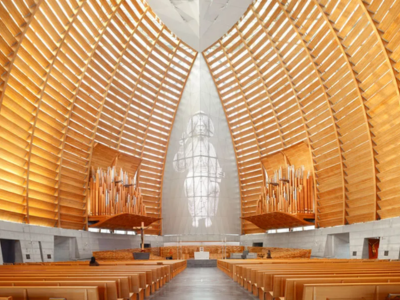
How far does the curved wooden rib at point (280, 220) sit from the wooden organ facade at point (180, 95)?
99 centimetres

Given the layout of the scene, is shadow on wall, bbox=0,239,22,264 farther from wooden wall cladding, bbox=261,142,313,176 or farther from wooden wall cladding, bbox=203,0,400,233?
wooden wall cladding, bbox=261,142,313,176

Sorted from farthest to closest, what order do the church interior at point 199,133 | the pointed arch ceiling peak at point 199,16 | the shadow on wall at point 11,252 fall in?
the pointed arch ceiling peak at point 199,16 → the shadow on wall at point 11,252 → the church interior at point 199,133

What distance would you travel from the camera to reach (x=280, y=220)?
1081 inches

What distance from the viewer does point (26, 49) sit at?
18.5 meters

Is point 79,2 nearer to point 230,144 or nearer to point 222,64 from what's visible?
point 222,64

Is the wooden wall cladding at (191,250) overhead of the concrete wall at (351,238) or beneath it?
beneath

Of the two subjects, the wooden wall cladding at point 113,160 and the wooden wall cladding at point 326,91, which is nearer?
the wooden wall cladding at point 326,91

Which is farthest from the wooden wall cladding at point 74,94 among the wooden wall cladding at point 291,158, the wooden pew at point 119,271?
the wooden pew at point 119,271

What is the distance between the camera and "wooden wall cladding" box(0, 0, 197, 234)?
61.0 ft

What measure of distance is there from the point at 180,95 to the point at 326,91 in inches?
500

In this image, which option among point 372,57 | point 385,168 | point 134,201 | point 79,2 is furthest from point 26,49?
point 385,168

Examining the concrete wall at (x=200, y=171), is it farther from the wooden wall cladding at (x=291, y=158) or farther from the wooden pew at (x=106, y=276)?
the wooden pew at (x=106, y=276)

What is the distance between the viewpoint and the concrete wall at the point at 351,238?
62.7 ft

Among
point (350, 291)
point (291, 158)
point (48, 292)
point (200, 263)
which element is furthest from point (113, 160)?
point (350, 291)
